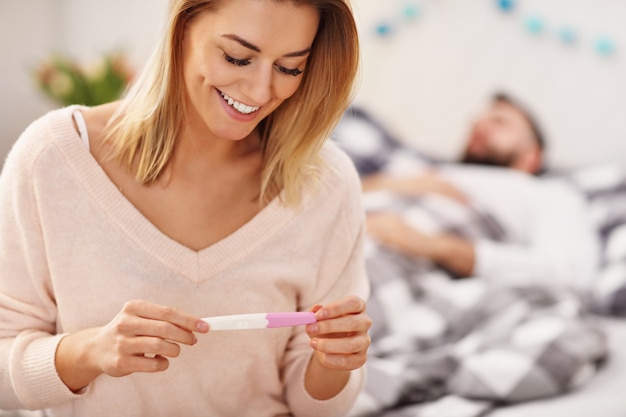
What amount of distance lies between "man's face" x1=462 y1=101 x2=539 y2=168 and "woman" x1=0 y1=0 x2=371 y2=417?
138 cm

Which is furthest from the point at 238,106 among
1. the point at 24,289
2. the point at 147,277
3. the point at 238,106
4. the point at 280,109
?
the point at 24,289

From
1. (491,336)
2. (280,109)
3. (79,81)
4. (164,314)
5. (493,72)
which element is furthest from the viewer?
(493,72)

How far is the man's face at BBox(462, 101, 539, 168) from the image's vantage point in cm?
245

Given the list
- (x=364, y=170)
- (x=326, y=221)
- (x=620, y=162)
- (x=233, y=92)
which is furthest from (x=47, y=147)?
(x=620, y=162)

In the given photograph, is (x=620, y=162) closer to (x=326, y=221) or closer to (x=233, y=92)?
(x=326, y=221)

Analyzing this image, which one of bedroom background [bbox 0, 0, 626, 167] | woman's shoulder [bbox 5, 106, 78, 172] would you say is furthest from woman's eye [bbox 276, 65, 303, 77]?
bedroom background [bbox 0, 0, 626, 167]

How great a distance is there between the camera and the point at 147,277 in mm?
1064

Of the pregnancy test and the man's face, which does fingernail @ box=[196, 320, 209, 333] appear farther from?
the man's face

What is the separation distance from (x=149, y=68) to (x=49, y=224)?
0.23 meters

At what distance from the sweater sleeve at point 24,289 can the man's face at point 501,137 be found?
1.67 m

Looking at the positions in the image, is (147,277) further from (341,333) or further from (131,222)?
(341,333)

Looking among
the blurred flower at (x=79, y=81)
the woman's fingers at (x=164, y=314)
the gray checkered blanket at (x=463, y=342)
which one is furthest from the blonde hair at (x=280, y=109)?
the blurred flower at (x=79, y=81)

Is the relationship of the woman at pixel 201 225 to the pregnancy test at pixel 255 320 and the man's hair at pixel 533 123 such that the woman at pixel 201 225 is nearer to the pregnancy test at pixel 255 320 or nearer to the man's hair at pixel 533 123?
the pregnancy test at pixel 255 320

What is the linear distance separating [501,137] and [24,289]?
5.62 ft
